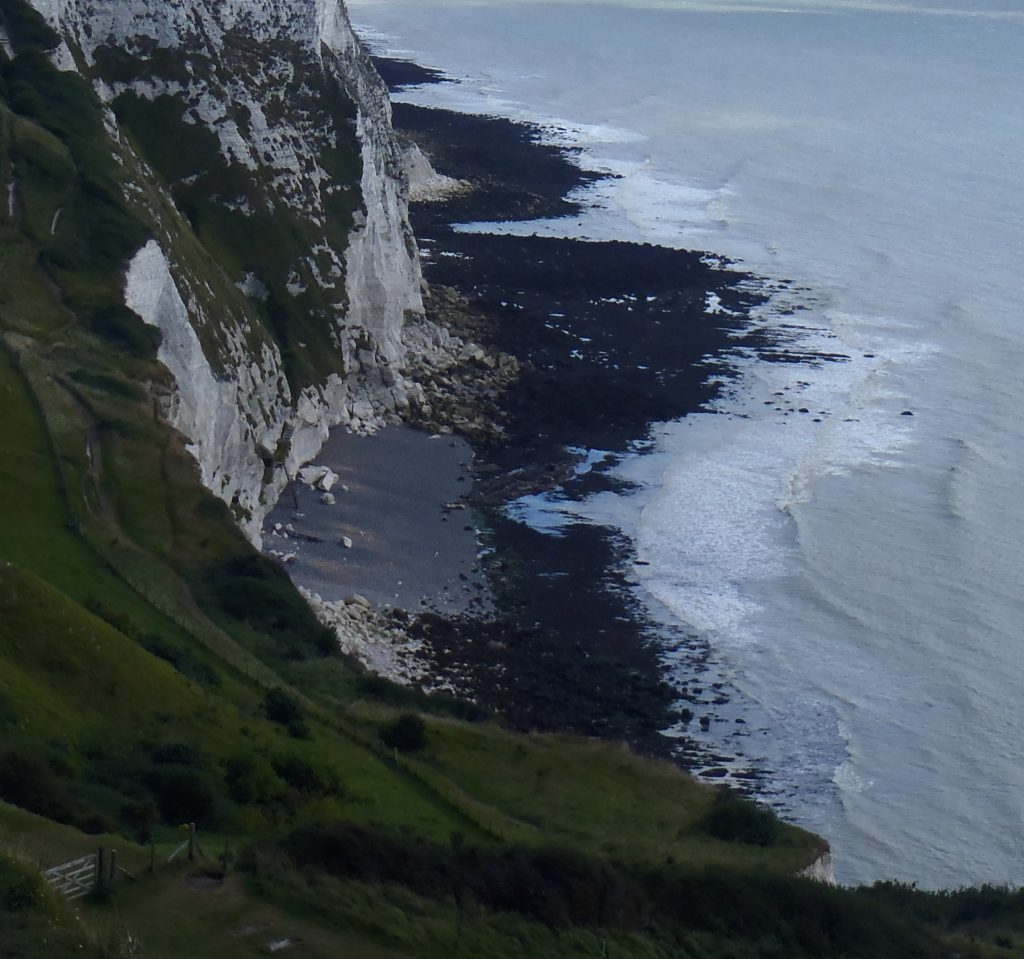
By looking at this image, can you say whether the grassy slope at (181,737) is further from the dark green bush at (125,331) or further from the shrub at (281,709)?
the shrub at (281,709)

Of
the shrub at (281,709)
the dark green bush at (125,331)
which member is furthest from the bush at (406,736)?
the dark green bush at (125,331)

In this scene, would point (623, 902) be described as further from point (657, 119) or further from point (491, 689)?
point (657, 119)

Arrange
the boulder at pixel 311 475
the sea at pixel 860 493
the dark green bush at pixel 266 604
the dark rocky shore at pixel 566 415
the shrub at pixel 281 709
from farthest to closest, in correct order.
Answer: the boulder at pixel 311 475 → the dark rocky shore at pixel 566 415 → the sea at pixel 860 493 → the dark green bush at pixel 266 604 → the shrub at pixel 281 709

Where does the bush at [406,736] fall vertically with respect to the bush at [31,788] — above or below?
below

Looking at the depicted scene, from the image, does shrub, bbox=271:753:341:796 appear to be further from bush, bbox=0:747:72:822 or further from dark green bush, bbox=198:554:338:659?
dark green bush, bbox=198:554:338:659

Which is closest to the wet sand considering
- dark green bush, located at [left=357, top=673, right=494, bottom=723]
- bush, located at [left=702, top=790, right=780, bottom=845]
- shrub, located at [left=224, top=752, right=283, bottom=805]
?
dark green bush, located at [left=357, top=673, right=494, bottom=723]

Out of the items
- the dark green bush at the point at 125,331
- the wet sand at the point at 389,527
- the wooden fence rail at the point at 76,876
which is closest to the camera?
the wooden fence rail at the point at 76,876
